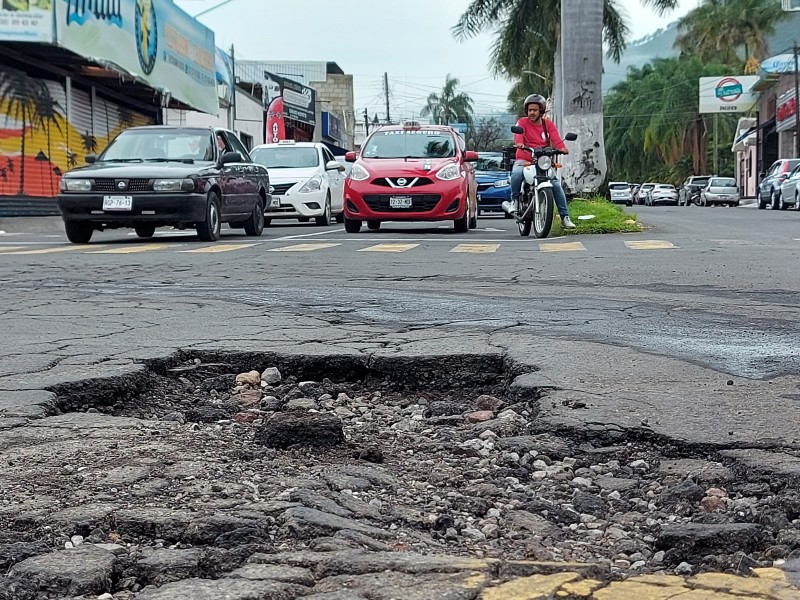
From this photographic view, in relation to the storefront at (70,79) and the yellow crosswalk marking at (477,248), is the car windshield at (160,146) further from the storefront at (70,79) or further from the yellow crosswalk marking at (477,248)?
the storefront at (70,79)

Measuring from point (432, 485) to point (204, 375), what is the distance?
6.35 feet

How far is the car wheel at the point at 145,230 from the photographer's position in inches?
512

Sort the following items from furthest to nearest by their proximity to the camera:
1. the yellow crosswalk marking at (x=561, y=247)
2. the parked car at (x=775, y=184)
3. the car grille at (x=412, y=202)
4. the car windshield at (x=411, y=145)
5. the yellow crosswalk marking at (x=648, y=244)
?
the parked car at (x=775, y=184) → the car windshield at (x=411, y=145) → the car grille at (x=412, y=202) → the yellow crosswalk marking at (x=648, y=244) → the yellow crosswalk marking at (x=561, y=247)

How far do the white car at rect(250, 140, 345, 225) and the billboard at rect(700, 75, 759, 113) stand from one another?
159 ft

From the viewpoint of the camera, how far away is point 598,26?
17.1 metres

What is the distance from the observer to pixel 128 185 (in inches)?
486

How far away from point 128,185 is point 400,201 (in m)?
3.88

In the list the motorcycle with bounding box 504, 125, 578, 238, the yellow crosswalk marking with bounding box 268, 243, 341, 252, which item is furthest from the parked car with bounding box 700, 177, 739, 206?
the yellow crosswalk marking with bounding box 268, 243, 341, 252

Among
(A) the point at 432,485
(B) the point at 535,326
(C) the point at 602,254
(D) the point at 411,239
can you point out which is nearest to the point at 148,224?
(D) the point at 411,239

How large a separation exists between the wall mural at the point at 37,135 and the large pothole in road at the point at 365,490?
706 inches

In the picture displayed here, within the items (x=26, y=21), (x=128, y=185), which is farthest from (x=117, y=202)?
(x=26, y=21)

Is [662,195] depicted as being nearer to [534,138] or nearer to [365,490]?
[534,138]

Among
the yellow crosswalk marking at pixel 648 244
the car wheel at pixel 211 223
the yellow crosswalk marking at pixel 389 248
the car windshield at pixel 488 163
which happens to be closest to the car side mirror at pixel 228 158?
the car wheel at pixel 211 223

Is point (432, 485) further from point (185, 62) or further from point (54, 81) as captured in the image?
point (185, 62)
